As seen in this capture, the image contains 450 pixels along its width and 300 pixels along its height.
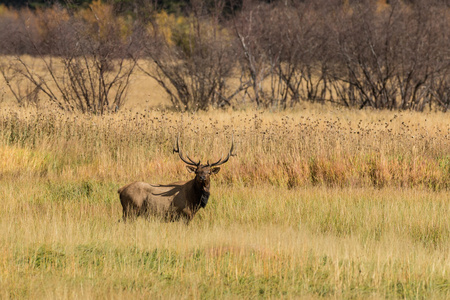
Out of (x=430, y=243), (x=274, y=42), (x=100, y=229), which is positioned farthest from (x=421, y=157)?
(x=274, y=42)

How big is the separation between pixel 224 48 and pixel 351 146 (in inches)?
565

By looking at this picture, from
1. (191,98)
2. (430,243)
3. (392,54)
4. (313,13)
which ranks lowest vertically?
(430,243)

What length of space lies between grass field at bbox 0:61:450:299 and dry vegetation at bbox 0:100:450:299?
28 millimetres

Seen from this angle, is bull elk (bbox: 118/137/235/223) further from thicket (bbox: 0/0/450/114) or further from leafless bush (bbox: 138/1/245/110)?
leafless bush (bbox: 138/1/245/110)

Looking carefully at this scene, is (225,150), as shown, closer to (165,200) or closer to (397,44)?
(165,200)

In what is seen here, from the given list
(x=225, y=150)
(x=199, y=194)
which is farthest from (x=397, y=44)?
(x=199, y=194)

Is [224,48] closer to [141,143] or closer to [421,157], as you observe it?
[141,143]

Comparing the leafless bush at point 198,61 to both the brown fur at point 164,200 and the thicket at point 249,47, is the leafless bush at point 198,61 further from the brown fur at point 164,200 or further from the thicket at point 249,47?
the brown fur at point 164,200

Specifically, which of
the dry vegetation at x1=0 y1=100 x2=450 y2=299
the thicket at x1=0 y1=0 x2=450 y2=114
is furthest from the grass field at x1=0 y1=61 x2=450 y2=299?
the thicket at x1=0 y1=0 x2=450 y2=114

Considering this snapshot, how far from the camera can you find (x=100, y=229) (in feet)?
24.9

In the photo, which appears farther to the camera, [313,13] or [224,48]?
[313,13]

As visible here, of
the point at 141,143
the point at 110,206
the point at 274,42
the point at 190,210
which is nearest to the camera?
the point at 190,210

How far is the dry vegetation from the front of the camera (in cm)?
552

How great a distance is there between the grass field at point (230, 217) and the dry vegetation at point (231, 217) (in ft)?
0.09
